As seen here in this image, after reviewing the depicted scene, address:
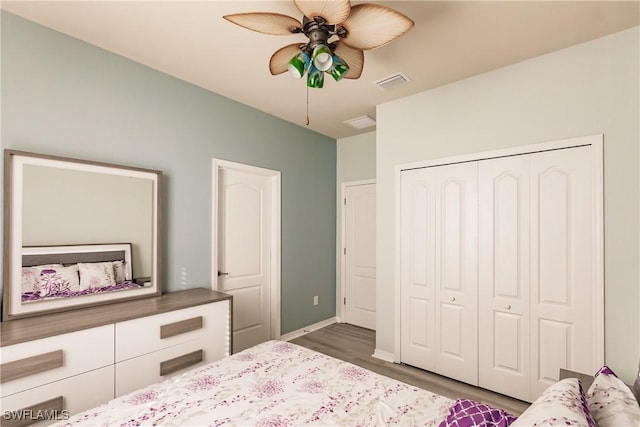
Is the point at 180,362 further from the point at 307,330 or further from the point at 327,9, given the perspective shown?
the point at 327,9

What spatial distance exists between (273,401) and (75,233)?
1.79 metres

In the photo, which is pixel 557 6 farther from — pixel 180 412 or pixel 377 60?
pixel 180 412

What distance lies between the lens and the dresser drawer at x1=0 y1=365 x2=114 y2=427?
5.02ft

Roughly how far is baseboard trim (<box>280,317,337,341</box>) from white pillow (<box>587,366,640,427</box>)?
3.01m

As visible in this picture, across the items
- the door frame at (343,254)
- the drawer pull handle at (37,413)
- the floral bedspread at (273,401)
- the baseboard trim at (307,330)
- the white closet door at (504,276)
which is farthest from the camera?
the door frame at (343,254)

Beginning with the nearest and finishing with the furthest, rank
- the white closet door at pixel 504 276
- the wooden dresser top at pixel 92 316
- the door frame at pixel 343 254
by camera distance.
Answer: the wooden dresser top at pixel 92 316 < the white closet door at pixel 504 276 < the door frame at pixel 343 254

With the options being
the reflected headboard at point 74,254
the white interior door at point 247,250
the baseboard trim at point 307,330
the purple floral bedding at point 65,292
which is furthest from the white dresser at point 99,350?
the baseboard trim at point 307,330

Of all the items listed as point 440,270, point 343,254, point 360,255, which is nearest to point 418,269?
point 440,270

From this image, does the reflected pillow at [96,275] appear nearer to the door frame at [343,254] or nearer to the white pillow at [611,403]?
the white pillow at [611,403]

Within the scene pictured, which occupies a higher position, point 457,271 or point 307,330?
point 457,271

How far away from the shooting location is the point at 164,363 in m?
2.11

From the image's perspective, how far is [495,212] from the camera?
8.39 ft

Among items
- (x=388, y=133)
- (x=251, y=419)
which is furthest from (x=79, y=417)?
(x=388, y=133)

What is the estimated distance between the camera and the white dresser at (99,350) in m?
1.56
